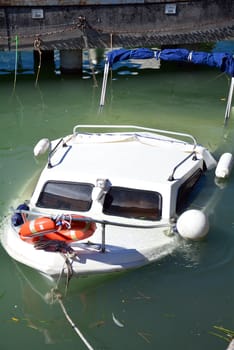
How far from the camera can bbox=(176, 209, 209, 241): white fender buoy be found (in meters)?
9.68

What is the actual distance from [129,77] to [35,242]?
16.5 meters

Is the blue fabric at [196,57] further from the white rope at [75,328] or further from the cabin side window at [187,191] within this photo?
the white rope at [75,328]

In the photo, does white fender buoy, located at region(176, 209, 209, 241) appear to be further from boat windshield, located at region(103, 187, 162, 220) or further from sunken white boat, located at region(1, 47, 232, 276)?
boat windshield, located at region(103, 187, 162, 220)

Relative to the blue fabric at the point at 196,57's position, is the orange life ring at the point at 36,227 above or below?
below

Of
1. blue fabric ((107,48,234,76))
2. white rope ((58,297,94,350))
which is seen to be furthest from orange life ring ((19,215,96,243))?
blue fabric ((107,48,234,76))

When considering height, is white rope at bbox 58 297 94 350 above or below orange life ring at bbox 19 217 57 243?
below

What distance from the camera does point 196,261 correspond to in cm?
1020

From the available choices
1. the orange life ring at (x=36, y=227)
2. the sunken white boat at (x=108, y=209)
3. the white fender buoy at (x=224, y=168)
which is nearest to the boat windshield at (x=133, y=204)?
the sunken white boat at (x=108, y=209)

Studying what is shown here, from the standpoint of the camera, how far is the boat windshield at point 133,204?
10359 mm

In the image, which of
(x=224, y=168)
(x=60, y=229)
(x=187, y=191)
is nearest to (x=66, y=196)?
(x=60, y=229)

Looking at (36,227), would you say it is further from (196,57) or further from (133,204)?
(196,57)

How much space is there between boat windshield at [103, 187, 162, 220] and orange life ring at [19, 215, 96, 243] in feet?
4.95

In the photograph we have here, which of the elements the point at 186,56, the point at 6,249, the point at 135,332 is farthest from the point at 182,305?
the point at 186,56

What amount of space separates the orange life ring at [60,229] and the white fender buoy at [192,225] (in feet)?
6.26
